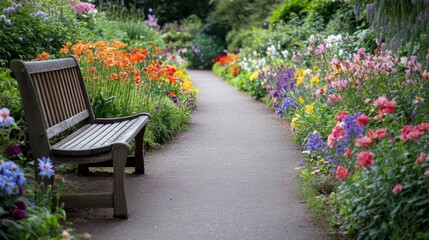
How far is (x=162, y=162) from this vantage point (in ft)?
23.2

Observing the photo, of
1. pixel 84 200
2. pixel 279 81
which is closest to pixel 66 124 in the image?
pixel 84 200

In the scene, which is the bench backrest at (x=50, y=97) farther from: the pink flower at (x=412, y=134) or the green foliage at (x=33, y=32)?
the pink flower at (x=412, y=134)

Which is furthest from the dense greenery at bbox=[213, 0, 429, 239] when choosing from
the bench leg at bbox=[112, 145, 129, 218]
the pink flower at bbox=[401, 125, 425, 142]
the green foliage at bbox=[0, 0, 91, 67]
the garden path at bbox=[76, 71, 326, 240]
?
the green foliage at bbox=[0, 0, 91, 67]

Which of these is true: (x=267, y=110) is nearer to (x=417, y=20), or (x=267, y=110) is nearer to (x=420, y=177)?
(x=417, y=20)

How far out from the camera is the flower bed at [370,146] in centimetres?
390

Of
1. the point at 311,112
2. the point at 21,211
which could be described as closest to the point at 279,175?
the point at 311,112

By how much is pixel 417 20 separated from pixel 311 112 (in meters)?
2.29

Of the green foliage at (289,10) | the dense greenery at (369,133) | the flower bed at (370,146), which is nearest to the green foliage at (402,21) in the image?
the dense greenery at (369,133)

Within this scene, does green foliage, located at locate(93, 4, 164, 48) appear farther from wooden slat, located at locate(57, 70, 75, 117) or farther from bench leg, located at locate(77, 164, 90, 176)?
wooden slat, located at locate(57, 70, 75, 117)

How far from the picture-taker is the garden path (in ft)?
15.0

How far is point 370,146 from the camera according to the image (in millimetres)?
4504

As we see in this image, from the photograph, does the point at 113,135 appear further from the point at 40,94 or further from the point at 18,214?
the point at 18,214

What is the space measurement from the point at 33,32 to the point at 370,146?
16.7 ft

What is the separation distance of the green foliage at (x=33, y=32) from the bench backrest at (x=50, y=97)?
1.44 metres
